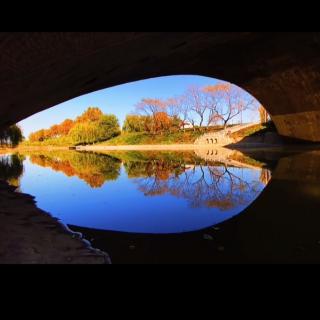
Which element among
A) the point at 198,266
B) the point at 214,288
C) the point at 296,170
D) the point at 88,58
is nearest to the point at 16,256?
the point at 198,266

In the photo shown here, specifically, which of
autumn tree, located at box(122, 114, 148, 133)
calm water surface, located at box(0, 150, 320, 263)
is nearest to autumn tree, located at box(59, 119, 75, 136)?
autumn tree, located at box(122, 114, 148, 133)

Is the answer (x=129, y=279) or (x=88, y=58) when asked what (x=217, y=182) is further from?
(x=129, y=279)

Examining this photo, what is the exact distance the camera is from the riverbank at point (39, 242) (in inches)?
128

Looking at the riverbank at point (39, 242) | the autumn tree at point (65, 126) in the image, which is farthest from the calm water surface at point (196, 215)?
the autumn tree at point (65, 126)

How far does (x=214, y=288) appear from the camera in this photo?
2457 mm

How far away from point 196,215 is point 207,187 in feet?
8.36

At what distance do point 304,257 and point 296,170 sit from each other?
6.90 m

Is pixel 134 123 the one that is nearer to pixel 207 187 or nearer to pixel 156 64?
pixel 156 64

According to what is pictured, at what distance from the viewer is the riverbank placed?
326 centimetres

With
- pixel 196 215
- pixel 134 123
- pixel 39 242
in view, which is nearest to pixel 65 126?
pixel 134 123

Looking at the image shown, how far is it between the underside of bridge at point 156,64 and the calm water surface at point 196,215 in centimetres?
278

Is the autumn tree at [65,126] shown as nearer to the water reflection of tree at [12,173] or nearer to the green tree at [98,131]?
the green tree at [98,131]

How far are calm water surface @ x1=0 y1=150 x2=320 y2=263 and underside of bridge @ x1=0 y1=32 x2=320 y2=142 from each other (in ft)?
9.14

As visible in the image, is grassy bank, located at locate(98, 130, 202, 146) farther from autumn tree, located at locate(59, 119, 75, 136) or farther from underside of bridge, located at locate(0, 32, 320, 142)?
autumn tree, located at locate(59, 119, 75, 136)
